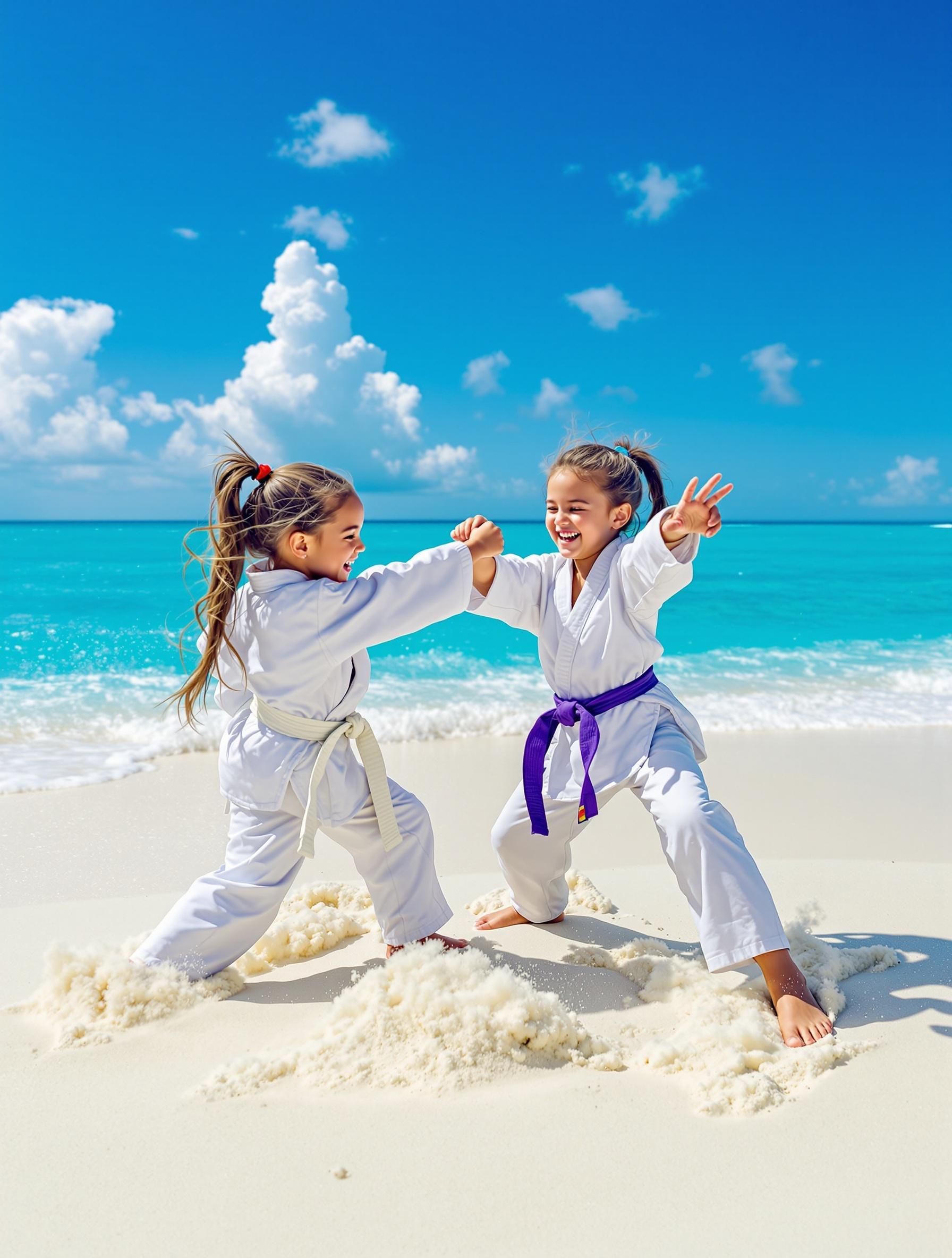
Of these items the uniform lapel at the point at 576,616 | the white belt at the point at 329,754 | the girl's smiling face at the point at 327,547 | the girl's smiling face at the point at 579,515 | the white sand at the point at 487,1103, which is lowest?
the white sand at the point at 487,1103

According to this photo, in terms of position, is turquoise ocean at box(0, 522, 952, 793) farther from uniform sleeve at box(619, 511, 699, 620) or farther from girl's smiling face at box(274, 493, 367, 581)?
uniform sleeve at box(619, 511, 699, 620)

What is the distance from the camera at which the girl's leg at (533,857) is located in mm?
2742

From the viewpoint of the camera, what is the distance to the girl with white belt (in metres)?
2.49

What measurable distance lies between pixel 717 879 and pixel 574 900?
0.94 m

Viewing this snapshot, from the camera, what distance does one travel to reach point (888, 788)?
4.86 m

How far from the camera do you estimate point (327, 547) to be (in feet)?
8.50

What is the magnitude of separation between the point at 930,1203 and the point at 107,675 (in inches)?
320

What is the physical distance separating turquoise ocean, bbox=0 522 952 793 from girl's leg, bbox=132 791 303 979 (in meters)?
1.75

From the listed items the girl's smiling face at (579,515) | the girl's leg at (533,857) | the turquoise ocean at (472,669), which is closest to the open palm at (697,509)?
the girl's smiling face at (579,515)

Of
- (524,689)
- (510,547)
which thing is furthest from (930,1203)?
(510,547)

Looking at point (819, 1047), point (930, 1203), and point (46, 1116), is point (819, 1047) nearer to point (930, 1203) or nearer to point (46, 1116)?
point (930, 1203)

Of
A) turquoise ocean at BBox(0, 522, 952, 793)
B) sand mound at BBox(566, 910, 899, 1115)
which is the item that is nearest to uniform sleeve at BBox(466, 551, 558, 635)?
sand mound at BBox(566, 910, 899, 1115)

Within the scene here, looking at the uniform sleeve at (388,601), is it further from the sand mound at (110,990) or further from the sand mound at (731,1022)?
the sand mound at (731,1022)

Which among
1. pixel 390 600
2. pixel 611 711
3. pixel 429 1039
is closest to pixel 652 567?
pixel 611 711
